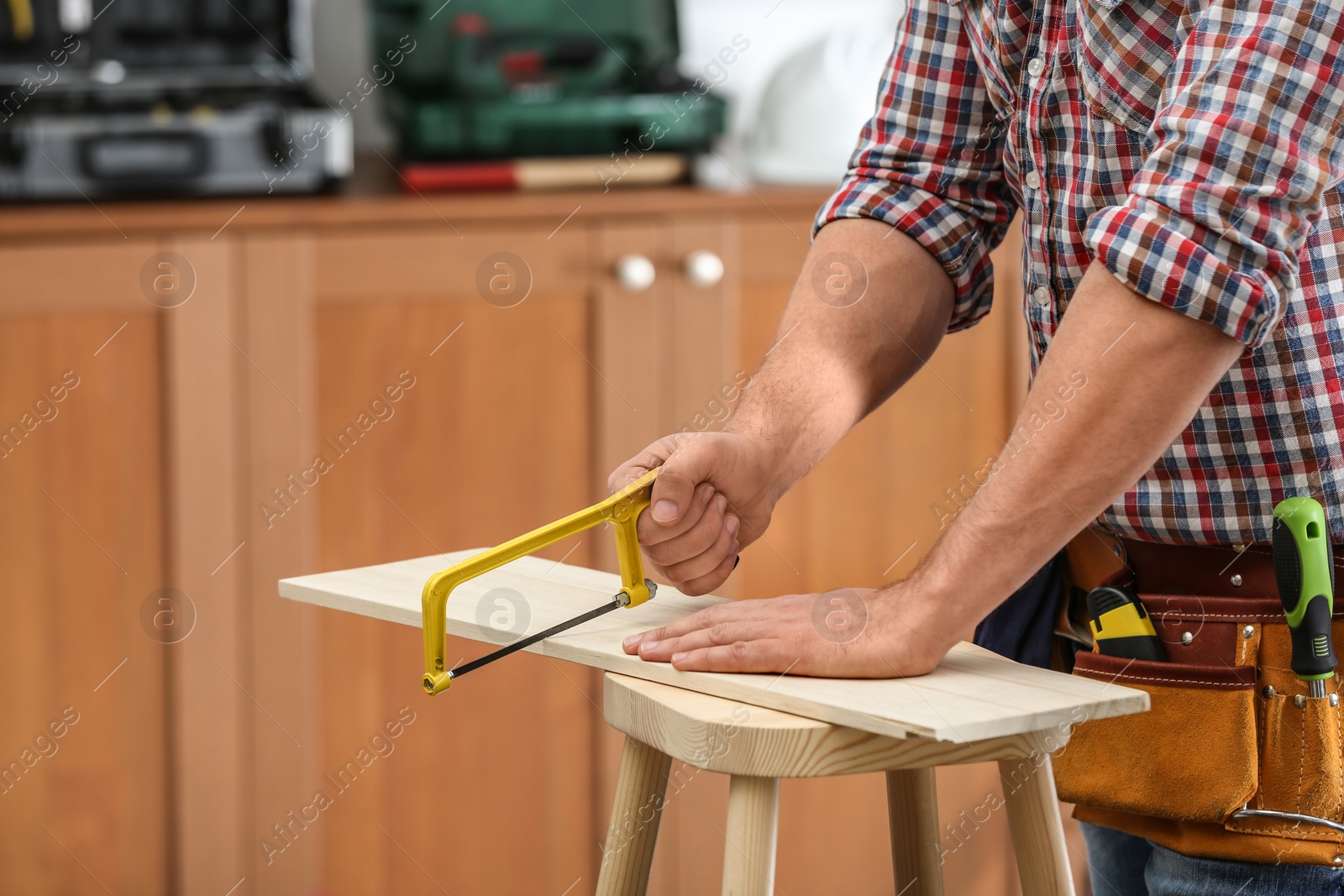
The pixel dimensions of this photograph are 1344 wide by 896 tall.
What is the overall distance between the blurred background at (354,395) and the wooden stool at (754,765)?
99 cm

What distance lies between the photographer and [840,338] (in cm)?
110

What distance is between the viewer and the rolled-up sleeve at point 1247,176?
2.53 feet

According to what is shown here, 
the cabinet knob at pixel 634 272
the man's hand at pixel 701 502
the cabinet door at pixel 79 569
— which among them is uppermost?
the cabinet knob at pixel 634 272

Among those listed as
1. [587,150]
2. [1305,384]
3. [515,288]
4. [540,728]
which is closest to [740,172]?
[587,150]

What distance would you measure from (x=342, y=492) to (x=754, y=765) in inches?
47.2

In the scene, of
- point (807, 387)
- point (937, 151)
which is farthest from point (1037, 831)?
point (937, 151)

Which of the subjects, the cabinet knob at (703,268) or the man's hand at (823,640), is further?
the cabinet knob at (703,268)

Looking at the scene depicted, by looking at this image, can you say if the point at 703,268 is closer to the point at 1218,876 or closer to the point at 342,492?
the point at 342,492

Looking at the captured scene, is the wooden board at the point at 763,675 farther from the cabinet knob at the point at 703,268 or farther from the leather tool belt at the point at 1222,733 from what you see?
the cabinet knob at the point at 703,268

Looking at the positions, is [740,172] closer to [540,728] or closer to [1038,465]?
[540,728]

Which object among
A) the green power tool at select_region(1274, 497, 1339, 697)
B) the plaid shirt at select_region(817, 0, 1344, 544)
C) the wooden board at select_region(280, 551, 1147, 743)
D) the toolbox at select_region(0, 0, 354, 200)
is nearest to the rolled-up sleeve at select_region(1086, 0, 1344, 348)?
the plaid shirt at select_region(817, 0, 1344, 544)

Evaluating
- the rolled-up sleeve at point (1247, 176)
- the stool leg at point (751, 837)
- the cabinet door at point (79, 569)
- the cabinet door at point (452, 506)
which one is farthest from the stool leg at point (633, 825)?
the cabinet door at point (79, 569)

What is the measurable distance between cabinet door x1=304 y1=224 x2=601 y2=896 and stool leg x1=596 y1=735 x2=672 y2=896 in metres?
Answer: 0.97

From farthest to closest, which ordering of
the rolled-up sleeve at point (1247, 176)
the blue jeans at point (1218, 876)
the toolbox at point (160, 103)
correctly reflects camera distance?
the toolbox at point (160, 103)
the blue jeans at point (1218, 876)
the rolled-up sleeve at point (1247, 176)
